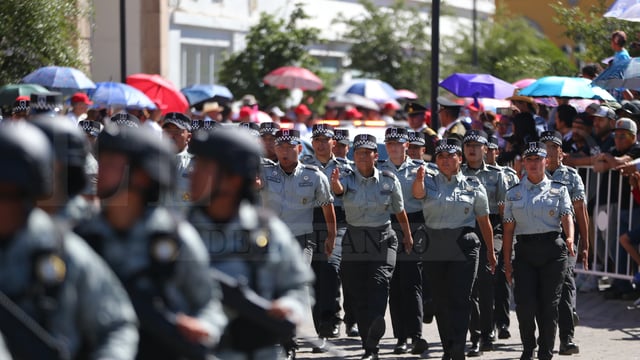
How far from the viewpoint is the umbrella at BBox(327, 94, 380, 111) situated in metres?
28.9

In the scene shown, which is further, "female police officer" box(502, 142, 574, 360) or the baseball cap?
the baseball cap

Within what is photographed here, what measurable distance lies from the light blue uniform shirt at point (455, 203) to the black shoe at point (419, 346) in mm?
1184

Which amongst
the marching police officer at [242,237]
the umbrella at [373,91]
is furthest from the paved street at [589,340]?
the umbrella at [373,91]

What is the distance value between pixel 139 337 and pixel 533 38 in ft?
116

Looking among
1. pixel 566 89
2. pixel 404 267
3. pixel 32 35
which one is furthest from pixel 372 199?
pixel 32 35

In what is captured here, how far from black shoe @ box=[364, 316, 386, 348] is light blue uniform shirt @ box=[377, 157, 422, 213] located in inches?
56.8

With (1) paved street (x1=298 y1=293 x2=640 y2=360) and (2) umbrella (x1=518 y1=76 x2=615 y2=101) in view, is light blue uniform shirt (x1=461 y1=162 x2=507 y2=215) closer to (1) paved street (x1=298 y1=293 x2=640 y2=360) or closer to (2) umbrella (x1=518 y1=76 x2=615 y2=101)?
(1) paved street (x1=298 y1=293 x2=640 y2=360)

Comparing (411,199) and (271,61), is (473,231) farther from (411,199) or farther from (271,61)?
(271,61)

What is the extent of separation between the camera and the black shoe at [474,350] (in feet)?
39.1

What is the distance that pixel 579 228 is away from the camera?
11.8 m

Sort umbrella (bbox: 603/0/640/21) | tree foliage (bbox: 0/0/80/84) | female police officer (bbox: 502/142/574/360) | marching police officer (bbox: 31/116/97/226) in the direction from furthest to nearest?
tree foliage (bbox: 0/0/80/84) < umbrella (bbox: 603/0/640/21) < female police officer (bbox: 502/142/574/360) < marching police officer (bbox: 31/116/97/226)

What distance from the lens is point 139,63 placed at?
3344 cm

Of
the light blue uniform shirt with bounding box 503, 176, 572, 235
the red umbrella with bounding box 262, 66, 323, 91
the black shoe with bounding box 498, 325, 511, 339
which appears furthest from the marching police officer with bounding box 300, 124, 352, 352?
the red umbrella with bounding box 262, 66, 323, 91

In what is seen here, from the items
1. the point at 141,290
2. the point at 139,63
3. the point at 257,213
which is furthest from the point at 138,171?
the point at 139,63
